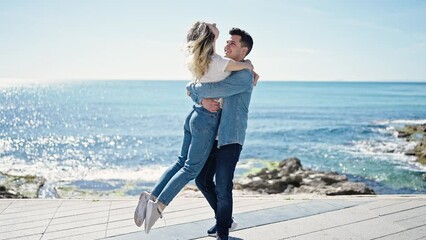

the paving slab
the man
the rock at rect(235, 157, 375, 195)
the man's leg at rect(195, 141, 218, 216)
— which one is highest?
the man

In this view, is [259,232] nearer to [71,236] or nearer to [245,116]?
[245,116]

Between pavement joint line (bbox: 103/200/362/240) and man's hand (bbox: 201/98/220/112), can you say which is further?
pavement joint line (bbox: 103/200/362/240)

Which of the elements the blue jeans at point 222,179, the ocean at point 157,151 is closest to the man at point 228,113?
the blue jeans at point 222,179

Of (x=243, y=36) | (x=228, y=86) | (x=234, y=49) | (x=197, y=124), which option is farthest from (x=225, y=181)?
(x=243, y=36)

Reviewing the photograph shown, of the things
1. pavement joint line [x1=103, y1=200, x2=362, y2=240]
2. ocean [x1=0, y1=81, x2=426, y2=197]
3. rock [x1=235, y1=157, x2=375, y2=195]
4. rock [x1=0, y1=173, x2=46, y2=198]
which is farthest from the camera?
ocean [x1=0, y1=81, x2=426, y2=197]

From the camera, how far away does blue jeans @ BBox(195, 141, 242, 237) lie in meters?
3.87

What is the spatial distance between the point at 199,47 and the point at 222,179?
1.06 metres

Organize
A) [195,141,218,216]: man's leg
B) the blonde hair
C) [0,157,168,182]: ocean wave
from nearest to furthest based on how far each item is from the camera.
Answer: the blonde hair < [195,141,218,216]: man's leg < [0,157,168,182]: ocean wave

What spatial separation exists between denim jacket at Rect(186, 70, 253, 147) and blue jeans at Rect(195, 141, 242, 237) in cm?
9

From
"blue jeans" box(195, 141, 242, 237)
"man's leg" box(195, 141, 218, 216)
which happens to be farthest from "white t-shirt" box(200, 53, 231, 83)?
"man's leg" box(195, 141, 218, 216)

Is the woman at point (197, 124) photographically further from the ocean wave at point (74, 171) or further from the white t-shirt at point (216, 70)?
the ocean wave at point (74, 171)

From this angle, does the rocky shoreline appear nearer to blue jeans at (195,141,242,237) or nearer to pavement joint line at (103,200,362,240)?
pavement joint line at (103,200,362,240)

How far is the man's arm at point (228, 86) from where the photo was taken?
12.5 feet

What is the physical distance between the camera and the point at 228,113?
385cm
